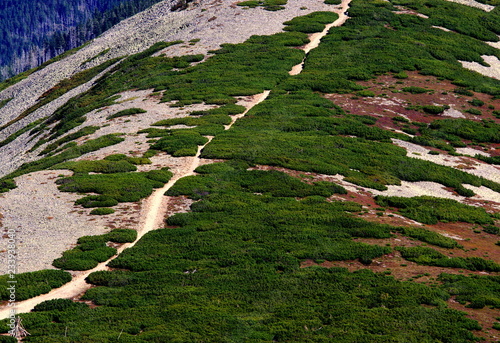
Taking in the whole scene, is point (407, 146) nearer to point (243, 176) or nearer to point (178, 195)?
point (243, 176)

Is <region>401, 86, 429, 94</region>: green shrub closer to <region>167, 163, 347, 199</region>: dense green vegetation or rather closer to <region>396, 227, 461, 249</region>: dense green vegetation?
<region>167, 163, 347, 199</region>: dense green vegetation

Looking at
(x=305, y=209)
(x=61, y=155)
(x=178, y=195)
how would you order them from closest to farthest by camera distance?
(x=305, y=209) < (x=178, y=195) < (x=61, y=155)

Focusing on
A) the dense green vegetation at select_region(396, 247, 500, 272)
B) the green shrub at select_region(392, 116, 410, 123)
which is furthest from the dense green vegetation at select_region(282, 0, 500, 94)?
the dense green vegetation at select_region(396, 247, 500, 272)

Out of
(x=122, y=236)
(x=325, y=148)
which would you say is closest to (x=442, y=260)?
(x=122, y=236)

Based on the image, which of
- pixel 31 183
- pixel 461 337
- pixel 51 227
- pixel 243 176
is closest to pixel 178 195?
pixel 243 176

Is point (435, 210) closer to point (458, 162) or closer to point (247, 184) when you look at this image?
point (247, 184)

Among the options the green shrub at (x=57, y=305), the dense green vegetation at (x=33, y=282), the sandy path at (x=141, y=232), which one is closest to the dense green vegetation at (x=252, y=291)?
the green shrub at (x=57, y=305)

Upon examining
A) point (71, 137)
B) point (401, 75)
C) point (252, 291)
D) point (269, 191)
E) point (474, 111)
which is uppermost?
point (401, 75)
